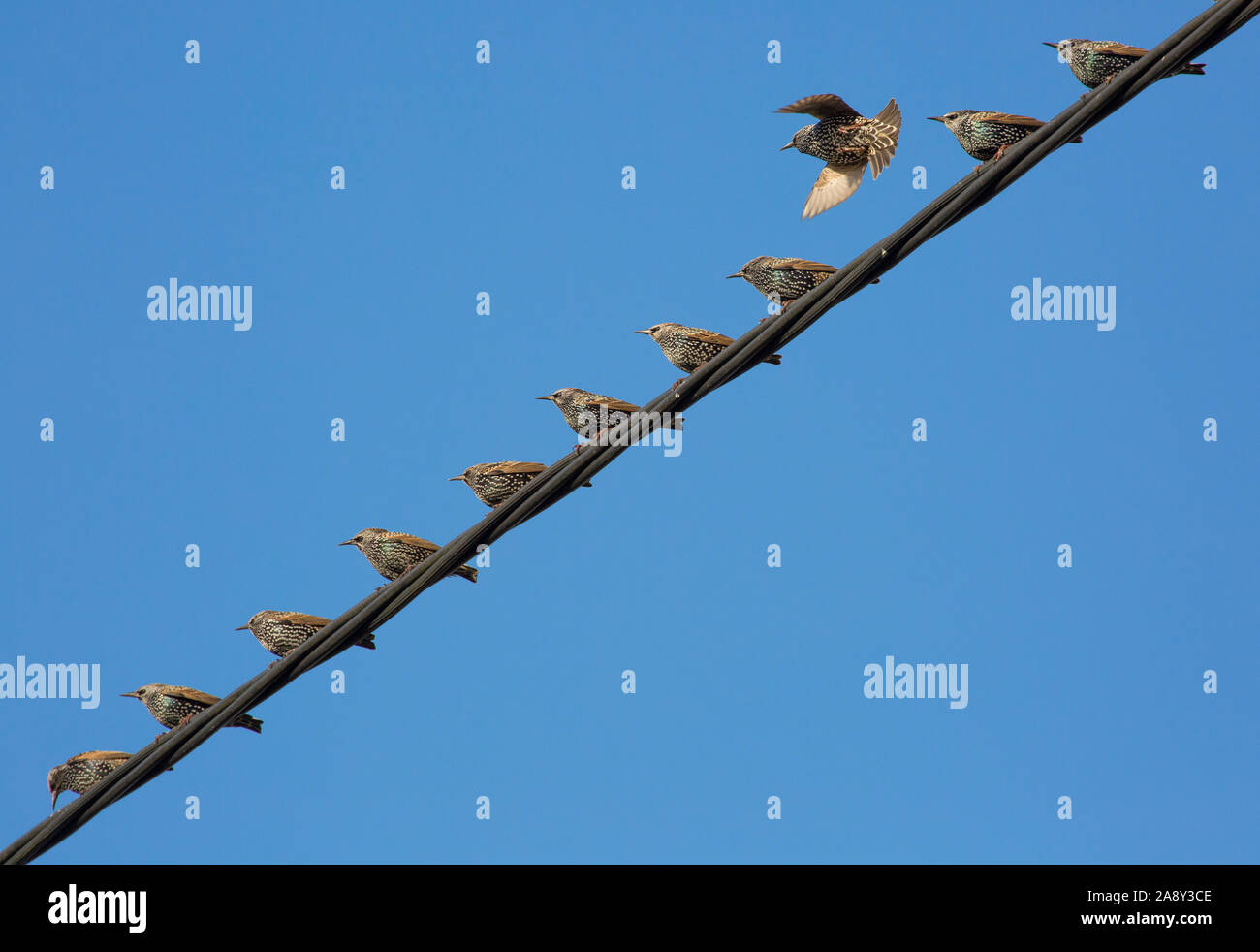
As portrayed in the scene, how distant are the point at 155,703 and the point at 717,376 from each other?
427 cm

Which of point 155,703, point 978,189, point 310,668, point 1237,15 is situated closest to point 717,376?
point 978,189

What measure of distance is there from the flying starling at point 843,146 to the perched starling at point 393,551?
12.0ft

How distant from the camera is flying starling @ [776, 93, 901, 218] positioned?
9.34 metres

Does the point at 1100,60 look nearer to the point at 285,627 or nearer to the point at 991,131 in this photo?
the point at 991,131

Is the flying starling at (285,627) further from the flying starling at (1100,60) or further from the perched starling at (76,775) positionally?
the flying starling at (1100,60)

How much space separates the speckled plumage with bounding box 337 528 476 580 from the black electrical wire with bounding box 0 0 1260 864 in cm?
37

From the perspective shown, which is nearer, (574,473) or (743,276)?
(574,473)

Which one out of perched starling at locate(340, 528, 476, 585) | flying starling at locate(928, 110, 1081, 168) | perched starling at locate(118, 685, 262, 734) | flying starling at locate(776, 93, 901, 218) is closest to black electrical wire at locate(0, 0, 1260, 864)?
perched starling at locate(340, 528, 476, 585)

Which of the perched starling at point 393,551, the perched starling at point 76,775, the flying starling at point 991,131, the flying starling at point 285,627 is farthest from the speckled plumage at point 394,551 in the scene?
the flying starling at point 991,131

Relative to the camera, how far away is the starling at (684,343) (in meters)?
8.74

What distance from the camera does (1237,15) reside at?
6629mm

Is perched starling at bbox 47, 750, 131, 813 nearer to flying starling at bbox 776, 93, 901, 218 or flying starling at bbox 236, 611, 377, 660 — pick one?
flying starling at bbox 236, 611, 377, 660
